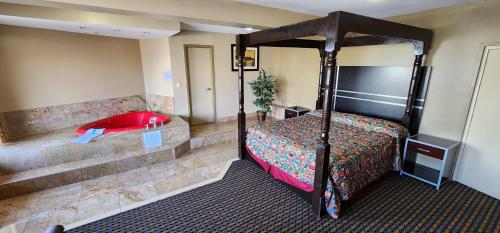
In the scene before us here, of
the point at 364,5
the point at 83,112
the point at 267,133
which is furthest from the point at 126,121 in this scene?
the point at 364,5

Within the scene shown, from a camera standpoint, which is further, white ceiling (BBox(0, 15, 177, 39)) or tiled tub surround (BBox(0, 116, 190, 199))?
tiled tub surround (BBox(0, 116, 190, 199))

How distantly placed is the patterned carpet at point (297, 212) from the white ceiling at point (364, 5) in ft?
7.59

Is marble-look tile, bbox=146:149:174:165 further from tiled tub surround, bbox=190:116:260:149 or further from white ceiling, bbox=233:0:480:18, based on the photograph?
white ceiling, bbox=233:0:480:18

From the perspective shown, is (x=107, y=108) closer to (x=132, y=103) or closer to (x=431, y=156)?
(x=132, y=103)

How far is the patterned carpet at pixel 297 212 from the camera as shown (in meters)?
2.21

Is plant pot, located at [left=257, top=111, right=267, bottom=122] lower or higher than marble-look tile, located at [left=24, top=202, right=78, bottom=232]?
higher

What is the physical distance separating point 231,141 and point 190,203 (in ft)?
7.05

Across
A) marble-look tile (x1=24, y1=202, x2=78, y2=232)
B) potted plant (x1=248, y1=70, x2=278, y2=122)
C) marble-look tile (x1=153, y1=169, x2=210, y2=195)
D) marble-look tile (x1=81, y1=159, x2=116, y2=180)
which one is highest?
potted plant (x1=248, y1=70, x2=278, y2=122)

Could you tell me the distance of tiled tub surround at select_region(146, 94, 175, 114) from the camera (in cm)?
478

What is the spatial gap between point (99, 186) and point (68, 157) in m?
0.75

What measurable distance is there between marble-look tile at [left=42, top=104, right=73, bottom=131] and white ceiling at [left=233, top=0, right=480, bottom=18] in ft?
12.6

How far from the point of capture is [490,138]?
2.67 m

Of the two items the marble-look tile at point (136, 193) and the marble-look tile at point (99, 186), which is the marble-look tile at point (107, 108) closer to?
the marble-look tile at point (99, 186)

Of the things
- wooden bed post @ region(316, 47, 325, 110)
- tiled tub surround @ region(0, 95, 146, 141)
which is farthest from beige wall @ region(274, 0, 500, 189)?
tiled tub surround @ region(0, 95, 146, 141)
